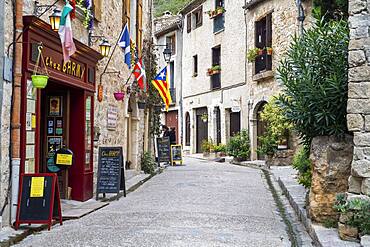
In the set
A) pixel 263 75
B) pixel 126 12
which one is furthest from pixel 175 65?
pixel 126 12

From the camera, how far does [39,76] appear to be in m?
6.84

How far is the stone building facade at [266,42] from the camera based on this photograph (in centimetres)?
1820

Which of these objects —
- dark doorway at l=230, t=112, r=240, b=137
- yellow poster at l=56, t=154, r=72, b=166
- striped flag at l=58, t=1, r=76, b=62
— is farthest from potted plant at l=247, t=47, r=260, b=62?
striped flag at l=58, t=1, r=76, b=62

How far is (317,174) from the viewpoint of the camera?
665 centimetres

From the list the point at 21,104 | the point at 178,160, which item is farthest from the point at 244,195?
the point at 178,160

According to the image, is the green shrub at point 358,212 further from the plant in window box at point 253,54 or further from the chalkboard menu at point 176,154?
the plant in window box at point 253,54

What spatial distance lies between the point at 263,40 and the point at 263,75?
1.72 m

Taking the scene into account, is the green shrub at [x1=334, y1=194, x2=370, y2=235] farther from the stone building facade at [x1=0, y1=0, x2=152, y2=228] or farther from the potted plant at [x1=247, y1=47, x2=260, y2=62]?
the potted plant at [x1=247, y1=47, x2=260, y2=62]

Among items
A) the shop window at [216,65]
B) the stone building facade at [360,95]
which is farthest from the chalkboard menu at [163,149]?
the stone building facade at [360,95]

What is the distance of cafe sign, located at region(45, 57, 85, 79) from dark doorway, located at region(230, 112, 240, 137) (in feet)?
45.7

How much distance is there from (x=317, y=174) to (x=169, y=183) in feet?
23.0

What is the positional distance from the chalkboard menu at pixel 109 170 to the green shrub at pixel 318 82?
388 cm

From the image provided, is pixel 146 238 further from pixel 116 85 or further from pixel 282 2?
pixel 282 2

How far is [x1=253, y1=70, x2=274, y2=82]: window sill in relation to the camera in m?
19.0
